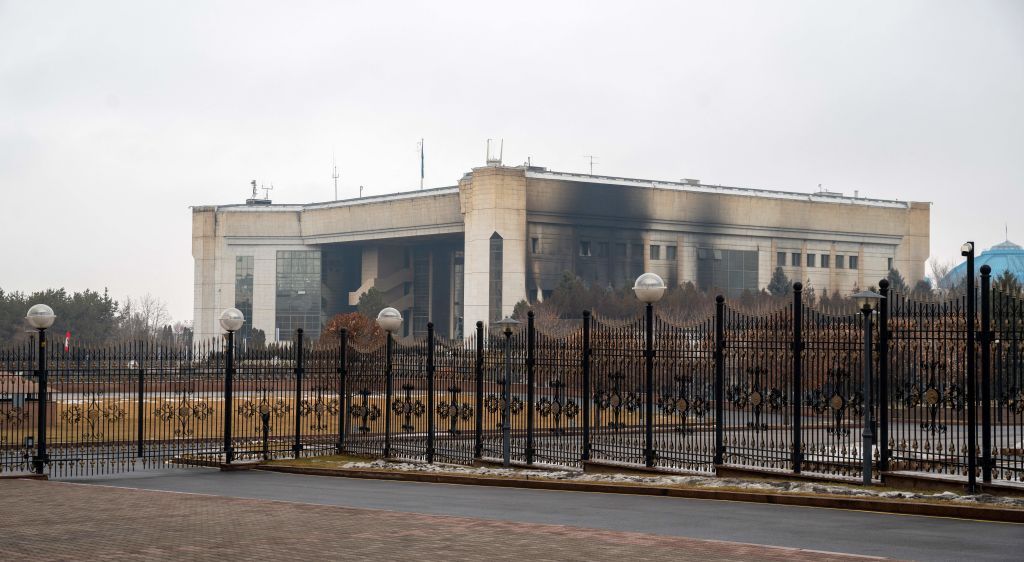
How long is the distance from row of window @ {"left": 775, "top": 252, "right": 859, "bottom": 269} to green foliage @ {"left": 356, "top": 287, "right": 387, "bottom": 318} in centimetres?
3598

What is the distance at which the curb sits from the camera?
580 inches

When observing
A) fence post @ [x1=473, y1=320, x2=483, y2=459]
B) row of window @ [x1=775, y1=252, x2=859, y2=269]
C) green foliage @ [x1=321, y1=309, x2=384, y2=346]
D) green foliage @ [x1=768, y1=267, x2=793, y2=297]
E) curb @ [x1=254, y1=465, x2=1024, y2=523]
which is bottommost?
curb @ [x1=254, y1=465, x2=1024, y2=523]

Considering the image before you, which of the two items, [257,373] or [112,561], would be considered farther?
[257,373]

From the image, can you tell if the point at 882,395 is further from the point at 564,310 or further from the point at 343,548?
the point at 564,310

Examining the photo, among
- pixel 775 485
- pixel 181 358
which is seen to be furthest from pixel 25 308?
pixel 775 485

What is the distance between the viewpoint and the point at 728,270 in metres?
107

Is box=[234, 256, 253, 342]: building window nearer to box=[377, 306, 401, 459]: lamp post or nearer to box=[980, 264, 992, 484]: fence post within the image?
box=[377, 306, 401, 459]: lamp post

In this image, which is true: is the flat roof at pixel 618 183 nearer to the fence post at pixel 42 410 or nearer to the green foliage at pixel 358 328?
the green foliage at pixel 358 328

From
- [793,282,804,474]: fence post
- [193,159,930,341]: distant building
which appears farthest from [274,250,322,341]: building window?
[793,282,804,474]: fence post

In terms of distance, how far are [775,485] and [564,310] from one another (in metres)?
74.6

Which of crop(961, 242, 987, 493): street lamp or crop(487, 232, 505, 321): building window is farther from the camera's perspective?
crop(487, 232, 505, 321): building window

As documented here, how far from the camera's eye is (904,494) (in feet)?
53.0

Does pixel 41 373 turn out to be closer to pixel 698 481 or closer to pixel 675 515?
pixel 698 481

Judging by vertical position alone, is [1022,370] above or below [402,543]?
above
